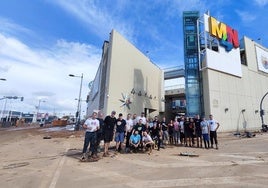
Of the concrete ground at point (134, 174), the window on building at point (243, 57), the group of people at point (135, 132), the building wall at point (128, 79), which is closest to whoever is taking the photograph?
the concrete ground at point (134, 174)

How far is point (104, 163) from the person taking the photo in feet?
23.3

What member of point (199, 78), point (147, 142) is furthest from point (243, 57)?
point (147, 142)

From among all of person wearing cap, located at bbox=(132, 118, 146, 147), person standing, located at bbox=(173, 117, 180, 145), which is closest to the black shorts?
person wearing cap, located at bbox=(132, 118, 146, 147)

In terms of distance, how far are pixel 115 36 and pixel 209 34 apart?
40.6 feet

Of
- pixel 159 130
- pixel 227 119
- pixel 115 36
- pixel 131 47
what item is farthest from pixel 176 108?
pixel 159 130

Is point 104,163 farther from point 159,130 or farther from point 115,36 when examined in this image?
point 115,36

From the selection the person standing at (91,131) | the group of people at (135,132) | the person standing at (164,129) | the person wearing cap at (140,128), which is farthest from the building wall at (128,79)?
the person standing at (91,131)

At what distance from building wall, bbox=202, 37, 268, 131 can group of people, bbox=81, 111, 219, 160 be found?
13076 millimetres

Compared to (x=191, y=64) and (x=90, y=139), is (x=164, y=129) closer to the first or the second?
(x=90, y=139)

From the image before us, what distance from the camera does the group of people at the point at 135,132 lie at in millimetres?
7992

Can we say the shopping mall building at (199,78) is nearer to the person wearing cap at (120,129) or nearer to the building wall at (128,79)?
the building wall at (128,79)

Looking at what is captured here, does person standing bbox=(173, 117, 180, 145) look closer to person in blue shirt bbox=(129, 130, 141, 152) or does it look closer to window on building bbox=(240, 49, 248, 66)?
person in blue shirt bbox=(129, 130, 141, 152)

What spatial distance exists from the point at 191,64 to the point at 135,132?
62.7 feet

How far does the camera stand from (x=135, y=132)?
369 inches
